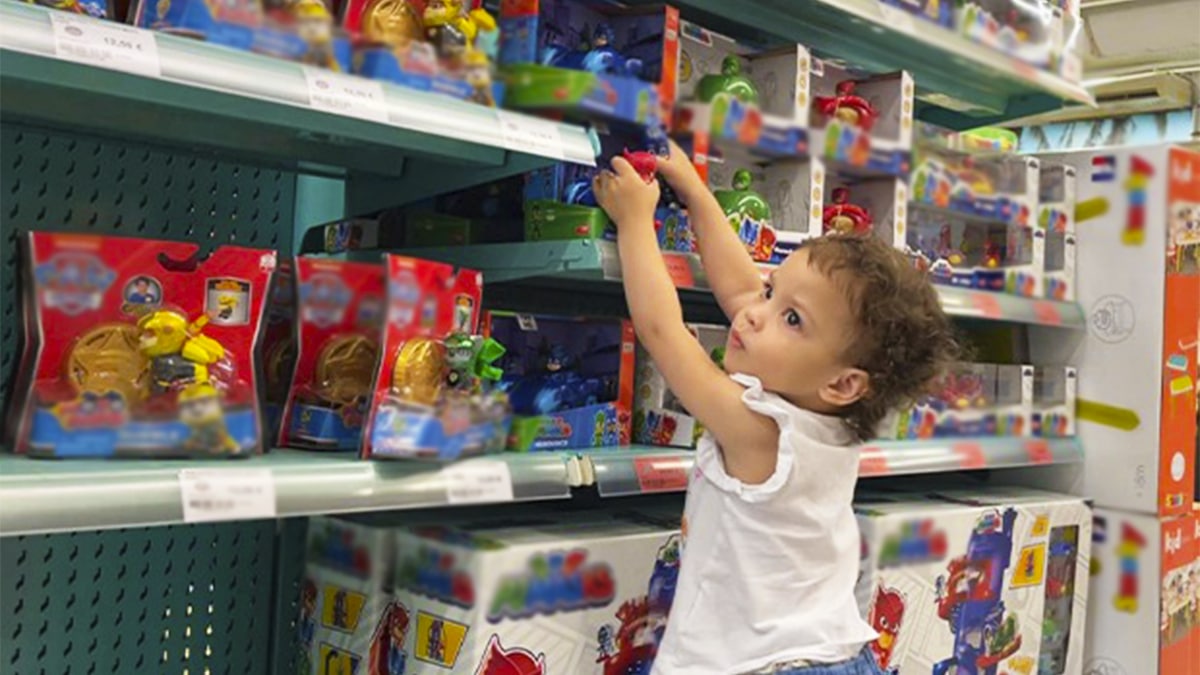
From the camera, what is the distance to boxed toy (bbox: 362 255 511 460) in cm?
106

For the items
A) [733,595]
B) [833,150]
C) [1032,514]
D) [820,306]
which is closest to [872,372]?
[820,306]

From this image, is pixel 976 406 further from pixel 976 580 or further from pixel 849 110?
pixel 849 110

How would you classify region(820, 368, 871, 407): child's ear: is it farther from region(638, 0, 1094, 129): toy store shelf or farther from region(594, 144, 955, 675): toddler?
region(638, 0, 1094, 129): toy store shelf

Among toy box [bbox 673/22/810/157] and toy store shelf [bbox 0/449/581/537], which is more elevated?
toy box [bbox 673/22/810/157]

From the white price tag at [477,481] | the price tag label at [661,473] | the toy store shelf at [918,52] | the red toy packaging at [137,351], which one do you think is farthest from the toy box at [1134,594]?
the red toy packaging at [137,351]

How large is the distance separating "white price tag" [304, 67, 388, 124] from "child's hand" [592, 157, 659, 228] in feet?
1.05

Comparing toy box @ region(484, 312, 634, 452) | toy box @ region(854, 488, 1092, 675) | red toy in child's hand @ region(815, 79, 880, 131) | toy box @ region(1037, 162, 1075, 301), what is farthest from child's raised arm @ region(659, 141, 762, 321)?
toy box @ region(1037, 162, 1075, 301)

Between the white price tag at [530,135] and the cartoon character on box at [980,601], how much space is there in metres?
0.99

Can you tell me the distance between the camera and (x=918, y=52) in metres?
1.88

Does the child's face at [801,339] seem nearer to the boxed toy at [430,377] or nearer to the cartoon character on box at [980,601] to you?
the boxed toy at [430,377]

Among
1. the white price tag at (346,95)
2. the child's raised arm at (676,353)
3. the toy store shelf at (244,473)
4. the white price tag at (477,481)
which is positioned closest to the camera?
the toy store shelf at (244,473)

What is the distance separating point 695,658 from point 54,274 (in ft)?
2.41

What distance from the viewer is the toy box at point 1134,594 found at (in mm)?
2100

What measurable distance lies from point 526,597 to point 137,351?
0.45 meters
